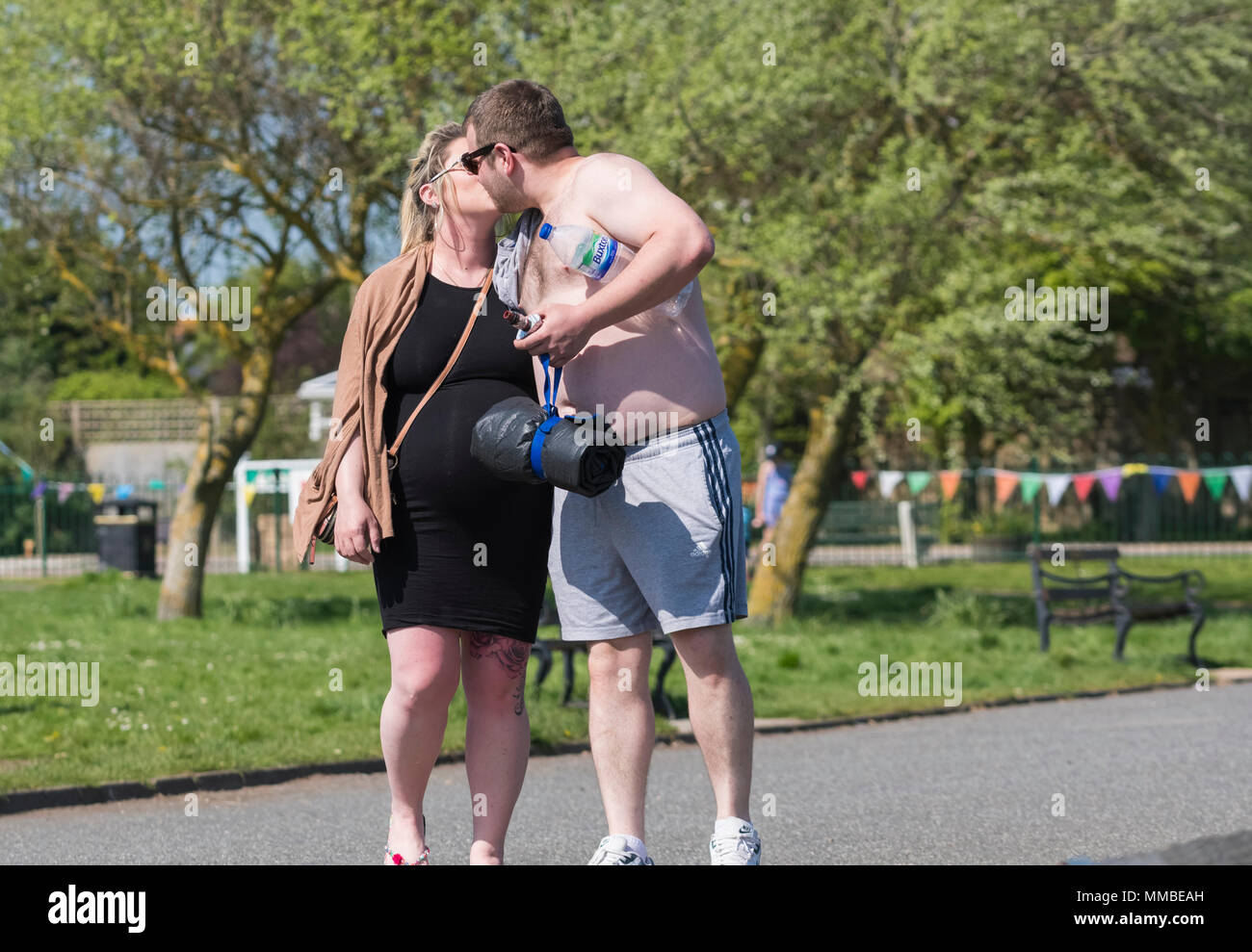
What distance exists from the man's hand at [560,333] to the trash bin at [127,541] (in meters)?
20.3

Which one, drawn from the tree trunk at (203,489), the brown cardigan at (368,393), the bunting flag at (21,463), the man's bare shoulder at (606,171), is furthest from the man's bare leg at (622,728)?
the bunting flag at (21,463)

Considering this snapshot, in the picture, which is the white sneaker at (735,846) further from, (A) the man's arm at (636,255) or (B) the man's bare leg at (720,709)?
(A) the man's arm at (636,255)

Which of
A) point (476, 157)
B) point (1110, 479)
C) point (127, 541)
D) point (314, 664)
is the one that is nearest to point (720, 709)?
point (476, 157)

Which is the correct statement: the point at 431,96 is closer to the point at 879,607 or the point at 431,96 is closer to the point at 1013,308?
the point at 1013,308

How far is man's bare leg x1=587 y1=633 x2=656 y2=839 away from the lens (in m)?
3.66

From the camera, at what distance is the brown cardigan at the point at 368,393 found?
3785mm

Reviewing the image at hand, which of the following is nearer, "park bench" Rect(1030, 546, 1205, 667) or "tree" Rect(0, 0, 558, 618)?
"park bench" Rect(1030, 546, 1205, 667)

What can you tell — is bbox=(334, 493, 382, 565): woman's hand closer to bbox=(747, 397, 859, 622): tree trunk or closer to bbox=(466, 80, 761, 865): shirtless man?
bbox=(466, 80, 761, 865): shirtless man

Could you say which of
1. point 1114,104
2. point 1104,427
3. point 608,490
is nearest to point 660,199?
point 608,490

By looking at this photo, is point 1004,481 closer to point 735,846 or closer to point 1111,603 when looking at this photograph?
point 1111,603

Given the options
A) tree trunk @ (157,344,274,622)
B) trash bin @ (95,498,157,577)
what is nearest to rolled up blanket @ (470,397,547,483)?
tree trunk @ (157,344,274,622)

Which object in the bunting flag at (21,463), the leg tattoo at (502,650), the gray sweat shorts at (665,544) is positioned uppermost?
the bunting flag at (21,463)

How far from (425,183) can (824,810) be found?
127 inches

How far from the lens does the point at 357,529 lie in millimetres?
3740
